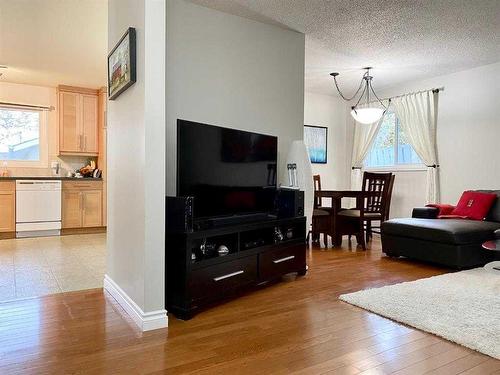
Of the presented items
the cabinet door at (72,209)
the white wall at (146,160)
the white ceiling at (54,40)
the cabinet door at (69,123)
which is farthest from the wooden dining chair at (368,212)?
the cabinet door at (69,123)

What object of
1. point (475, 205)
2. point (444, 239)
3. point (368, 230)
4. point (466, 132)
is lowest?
point (368, 230)

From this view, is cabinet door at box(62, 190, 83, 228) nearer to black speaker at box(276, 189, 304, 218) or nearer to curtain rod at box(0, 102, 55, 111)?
curtain rod at box(0, 102, 55, 111)

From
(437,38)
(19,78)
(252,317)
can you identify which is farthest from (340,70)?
(19,78)

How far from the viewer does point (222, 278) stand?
273 centimetres

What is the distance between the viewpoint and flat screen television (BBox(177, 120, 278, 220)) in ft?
8.74

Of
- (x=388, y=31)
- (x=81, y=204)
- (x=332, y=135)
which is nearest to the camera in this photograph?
(x=388, y=31)

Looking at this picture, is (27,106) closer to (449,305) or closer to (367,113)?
(367,113)

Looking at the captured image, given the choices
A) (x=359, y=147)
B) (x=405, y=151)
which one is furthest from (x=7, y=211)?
(x=405, y=151)

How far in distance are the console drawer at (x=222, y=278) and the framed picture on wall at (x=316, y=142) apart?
158 inches

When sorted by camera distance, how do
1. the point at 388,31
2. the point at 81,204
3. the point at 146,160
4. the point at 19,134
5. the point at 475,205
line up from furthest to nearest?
the point at 19,134, the point at 81,204, the point at 475,205, the point at 388,31, the point at 146,160

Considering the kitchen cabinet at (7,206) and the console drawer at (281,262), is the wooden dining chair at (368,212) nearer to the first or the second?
the console drawer at (281,262)

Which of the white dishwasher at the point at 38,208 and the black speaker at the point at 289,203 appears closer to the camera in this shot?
the black speaker at the point at 289,203

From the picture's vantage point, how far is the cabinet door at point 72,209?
6.12 meters

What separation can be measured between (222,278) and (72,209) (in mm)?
4380
